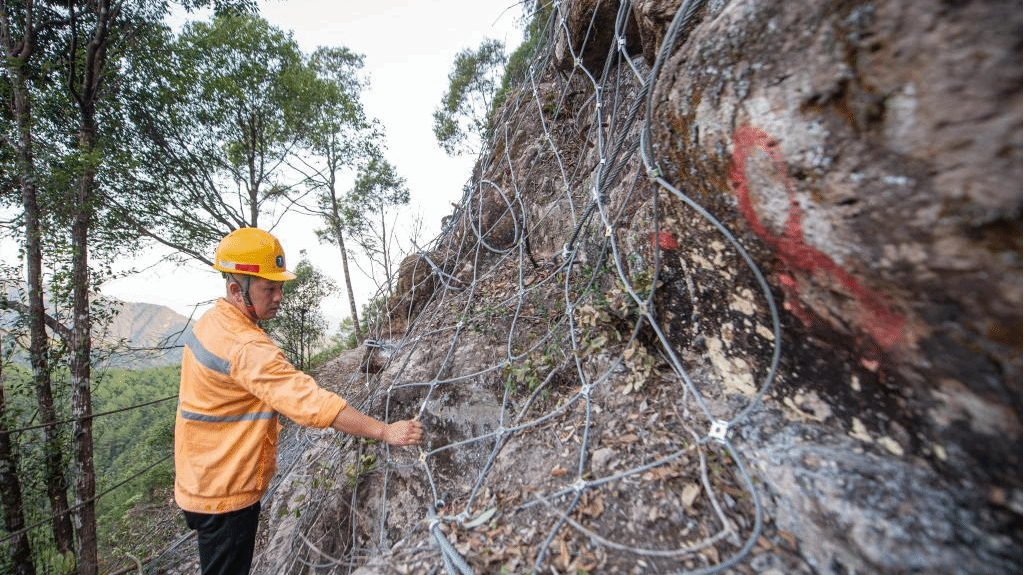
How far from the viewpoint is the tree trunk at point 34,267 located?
353 centimetres

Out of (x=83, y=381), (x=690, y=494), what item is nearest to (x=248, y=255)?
(x=690, y=494)

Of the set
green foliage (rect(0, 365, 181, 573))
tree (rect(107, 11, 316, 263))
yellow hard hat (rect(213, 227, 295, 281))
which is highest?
tree (rect(107, 11, 316, 263))

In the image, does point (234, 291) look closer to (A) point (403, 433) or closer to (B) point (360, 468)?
(A) point (403, 433)

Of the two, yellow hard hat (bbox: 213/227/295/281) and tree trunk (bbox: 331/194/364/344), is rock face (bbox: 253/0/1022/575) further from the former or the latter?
tree trunk (bbox: 331/194/364/344)

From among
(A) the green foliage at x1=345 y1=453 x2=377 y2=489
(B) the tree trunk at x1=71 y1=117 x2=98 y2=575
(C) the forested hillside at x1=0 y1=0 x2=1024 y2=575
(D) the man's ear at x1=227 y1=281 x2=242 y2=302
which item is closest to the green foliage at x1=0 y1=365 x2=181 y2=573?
(B) the tree trunk at x1=71 y1=117 x2=98 y2=575

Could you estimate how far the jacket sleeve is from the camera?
4.41 feet

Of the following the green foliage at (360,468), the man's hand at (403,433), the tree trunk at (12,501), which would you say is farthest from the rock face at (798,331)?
the tree trunk at (12,501)

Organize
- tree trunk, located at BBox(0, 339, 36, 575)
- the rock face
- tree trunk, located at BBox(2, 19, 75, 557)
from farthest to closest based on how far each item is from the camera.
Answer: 1. tree trunk, located at BBox(2, 19, 75, 557)
2. tree trunk, located at BBox(0, 339, 36, 575)
3. the rock face

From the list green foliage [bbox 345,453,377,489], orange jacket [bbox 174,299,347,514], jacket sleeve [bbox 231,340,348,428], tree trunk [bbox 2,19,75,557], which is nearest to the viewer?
jacket sleeve [bbox 231,340,348,428]

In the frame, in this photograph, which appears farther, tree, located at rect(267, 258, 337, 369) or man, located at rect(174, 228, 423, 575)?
tree, located at rect(267, 258, 337, 369)

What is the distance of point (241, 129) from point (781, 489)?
9.16m

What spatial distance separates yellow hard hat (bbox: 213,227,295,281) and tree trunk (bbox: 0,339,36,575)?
150 inches

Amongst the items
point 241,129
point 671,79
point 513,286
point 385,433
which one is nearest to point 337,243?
point 241,129

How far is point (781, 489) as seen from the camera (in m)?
0.88
